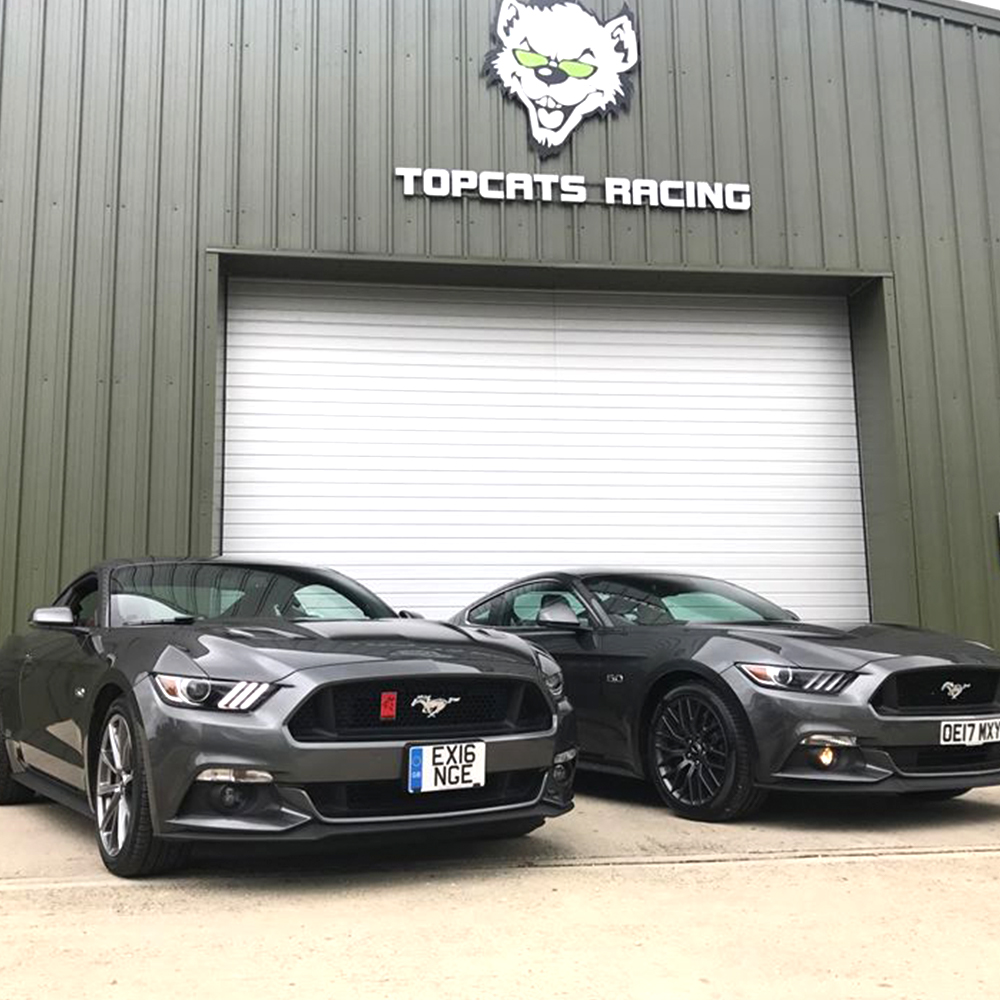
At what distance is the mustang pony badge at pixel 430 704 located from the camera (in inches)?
164

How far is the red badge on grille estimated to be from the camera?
410 cm

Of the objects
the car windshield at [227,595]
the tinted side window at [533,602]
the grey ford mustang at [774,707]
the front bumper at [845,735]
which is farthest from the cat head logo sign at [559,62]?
the front bumper at [845,735]

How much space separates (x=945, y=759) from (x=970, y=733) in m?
0.18

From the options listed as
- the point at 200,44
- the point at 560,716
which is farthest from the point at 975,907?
the point at 200,44

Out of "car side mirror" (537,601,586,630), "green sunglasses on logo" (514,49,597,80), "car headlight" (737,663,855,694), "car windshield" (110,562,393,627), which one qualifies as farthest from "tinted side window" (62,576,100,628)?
"green sunglasses on logo" (514,49,597,80)

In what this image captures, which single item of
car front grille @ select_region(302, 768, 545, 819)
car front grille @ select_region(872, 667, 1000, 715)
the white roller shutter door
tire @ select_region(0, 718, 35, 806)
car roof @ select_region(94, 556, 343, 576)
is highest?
the white roller shutter door

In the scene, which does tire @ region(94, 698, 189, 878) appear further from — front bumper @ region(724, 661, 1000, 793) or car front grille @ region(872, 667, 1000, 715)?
car front grille @ region(872, 667, 1000, 715)

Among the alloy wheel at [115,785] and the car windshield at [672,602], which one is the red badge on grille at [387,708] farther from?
the car windshield at [672,602]

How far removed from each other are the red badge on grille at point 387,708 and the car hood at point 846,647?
2.03 metres

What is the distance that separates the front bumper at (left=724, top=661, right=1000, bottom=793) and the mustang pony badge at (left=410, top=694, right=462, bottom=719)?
5.66 ft

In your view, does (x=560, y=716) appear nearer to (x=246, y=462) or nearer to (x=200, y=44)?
(x=246, y=462)

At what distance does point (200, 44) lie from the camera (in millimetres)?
10414

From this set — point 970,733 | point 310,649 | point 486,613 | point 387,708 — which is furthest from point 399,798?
point 486,613

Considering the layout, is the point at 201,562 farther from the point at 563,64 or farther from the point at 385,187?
the point at 563,64
